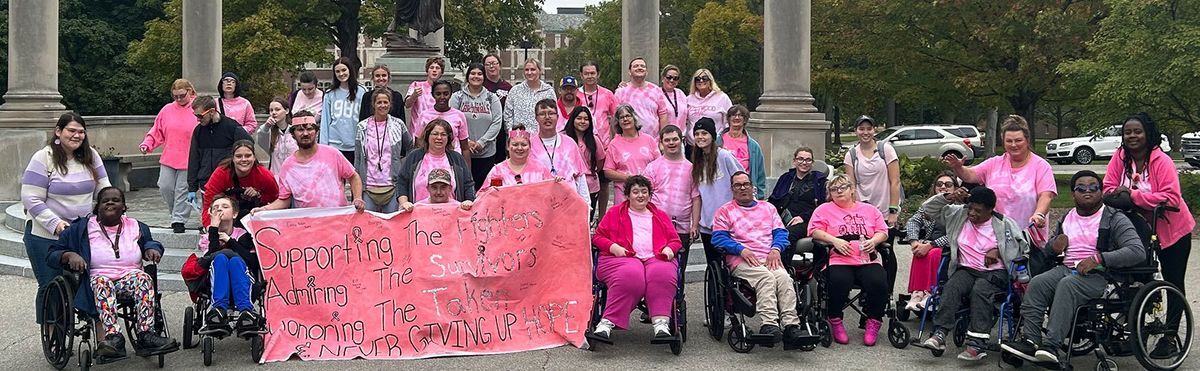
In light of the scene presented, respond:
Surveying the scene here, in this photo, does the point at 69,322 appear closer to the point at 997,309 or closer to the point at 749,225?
the point at 749,225

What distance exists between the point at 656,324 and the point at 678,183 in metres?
1.52

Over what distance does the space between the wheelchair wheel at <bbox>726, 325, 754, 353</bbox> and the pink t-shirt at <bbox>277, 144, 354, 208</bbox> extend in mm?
3063

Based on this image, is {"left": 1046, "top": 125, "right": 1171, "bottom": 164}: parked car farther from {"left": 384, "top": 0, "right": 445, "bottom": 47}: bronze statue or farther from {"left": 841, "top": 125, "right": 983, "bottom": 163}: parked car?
{"left": 384, "top": 0, "right": 445, "bottom": 47}: bronze statue

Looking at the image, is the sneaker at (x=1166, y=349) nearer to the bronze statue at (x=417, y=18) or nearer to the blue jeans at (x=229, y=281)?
the blue jeans at (x=229, y=281)

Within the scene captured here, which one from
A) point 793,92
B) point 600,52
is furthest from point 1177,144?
point 793,92

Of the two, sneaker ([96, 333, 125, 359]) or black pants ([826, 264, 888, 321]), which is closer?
sneaker ([96, 333, 125, 359])

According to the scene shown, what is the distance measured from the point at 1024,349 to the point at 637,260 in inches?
103

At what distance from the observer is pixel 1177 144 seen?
54375 millimetres

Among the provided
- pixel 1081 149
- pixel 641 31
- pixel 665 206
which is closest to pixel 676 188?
pixel 665 206

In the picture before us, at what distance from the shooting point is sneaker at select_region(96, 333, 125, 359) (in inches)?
305

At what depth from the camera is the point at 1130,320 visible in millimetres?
7762

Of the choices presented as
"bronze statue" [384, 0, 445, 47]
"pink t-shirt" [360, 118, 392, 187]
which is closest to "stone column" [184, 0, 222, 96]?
"bronze statue" [384, 0, 445, 47]

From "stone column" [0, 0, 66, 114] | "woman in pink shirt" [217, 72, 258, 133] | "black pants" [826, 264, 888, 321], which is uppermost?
"stone column" [0, 0, 66, 114]

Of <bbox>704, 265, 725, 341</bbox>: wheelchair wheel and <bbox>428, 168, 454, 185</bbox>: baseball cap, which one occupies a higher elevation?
<bbox>428, 168, 454, 185</bbox>: baseball cap
